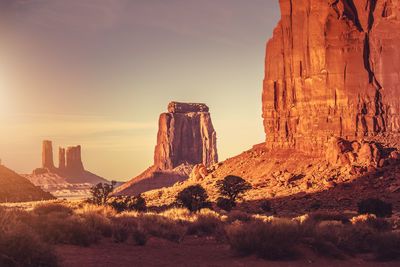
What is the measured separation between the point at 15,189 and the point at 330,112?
46.3 meters

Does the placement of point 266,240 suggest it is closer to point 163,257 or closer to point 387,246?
point 163,257

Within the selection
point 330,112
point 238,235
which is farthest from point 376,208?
point 330,112

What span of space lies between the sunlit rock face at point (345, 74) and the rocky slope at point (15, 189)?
40029mm

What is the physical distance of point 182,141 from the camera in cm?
19088

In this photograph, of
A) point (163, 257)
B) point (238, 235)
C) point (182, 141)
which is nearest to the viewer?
point (163, 257)

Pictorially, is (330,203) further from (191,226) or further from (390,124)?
(191,226)

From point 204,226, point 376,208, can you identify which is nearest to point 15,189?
point 376,208

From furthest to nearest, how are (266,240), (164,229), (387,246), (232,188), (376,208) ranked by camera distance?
(232,188) < (376,208) < (164,229) < (387,246) < (266,240)

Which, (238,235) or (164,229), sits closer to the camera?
(238,235)

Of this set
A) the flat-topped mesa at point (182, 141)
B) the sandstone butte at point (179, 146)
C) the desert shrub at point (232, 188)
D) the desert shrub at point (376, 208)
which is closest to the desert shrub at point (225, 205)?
the desert shrub at point (232, 188)

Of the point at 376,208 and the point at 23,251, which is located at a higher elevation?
the point at 23,251

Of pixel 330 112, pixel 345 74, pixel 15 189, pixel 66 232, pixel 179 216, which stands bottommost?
pixel 179 216

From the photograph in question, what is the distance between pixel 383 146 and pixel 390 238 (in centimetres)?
5707

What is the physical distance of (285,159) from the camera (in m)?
87.9
